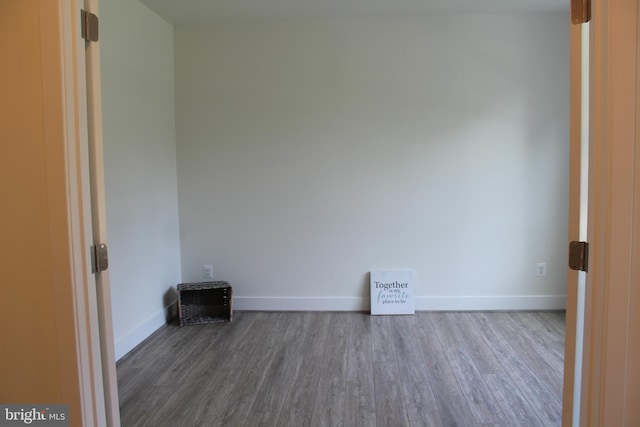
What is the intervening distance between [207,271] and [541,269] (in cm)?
307

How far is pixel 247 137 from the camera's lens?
3.51m

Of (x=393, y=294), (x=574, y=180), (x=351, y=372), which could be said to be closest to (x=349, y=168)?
(x=393, y=294)

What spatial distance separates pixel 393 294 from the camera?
347 cm

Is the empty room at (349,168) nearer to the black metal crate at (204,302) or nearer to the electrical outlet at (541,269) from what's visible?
the electrical outlet at (541,269)

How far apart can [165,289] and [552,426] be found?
2.93m

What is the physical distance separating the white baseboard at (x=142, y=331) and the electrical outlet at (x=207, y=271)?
Answer: 371mm

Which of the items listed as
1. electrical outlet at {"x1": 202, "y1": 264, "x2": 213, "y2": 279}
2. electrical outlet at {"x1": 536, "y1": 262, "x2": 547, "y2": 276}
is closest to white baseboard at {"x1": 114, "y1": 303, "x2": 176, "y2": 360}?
electrical outlet at {"x1": 202, "y1": 264, "x2": 213, "y2": 279}

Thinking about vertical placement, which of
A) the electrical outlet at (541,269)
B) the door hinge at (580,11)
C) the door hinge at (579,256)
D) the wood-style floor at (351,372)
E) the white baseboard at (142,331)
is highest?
the door hinge at (580,11)

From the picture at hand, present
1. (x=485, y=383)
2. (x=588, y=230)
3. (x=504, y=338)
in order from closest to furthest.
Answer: (x=588, y=230)
(x=485, y=383)
(x=504, y=338)

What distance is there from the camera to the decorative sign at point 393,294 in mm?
3469

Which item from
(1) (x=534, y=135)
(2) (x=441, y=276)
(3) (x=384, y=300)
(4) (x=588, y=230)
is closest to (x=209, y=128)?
(3) (x=384, y=300)

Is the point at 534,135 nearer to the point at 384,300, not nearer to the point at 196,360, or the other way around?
the point at 384,300

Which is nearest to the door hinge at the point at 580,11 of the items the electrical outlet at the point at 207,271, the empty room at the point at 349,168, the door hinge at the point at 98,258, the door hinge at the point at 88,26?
the door hinge at the point at 88,26

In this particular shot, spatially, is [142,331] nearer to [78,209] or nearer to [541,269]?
[78,209]
